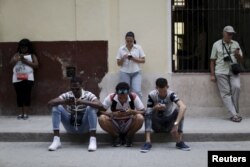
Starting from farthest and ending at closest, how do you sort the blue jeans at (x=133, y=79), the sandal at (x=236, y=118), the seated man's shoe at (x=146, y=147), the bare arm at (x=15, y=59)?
the bare arm at (x=15, y=59), the blue jeans at (x=133, y=79), the sandal at (x=236, y=118), the seated man's shoe at (x=146, y=147)

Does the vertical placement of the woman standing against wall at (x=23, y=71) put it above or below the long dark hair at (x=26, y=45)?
below

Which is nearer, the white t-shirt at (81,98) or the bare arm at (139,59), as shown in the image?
the white t-shirt at (81,98)

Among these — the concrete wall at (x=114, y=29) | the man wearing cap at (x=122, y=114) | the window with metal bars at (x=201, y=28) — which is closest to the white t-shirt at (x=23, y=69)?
the concrete wall at (x=114, y=29)

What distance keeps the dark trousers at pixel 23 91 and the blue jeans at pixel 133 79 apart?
1.85m

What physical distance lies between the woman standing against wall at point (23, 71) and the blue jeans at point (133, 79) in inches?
69.8

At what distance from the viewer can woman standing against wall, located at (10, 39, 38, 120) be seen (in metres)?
10.6

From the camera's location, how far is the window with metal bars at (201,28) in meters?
10.8

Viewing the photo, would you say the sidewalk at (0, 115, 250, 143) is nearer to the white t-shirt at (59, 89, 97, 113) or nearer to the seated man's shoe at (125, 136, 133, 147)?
the seated man's shoe at (125, 136, 133, 147)

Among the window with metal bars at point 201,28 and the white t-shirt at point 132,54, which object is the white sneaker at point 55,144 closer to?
the white t-shirt at point 132,54

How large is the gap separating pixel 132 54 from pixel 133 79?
51 centimetres

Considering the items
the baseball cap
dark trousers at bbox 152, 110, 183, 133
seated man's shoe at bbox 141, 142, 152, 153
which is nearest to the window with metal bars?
the baseball cap

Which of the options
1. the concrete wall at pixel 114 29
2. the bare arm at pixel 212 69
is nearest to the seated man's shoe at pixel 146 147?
the concrete wall at pixel 114 29

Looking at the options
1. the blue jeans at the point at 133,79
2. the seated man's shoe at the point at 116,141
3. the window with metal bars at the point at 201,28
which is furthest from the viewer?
the window with metal bars at the point at 201,28

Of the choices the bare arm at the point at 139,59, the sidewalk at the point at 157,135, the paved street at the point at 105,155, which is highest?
the bare arm at the point at 139,59
